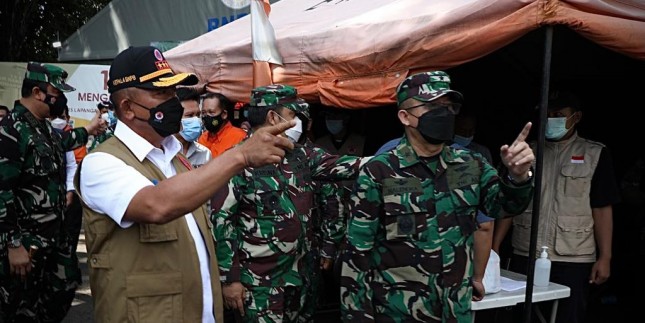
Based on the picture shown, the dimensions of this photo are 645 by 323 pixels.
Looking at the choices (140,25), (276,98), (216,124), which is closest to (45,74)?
(276,98)

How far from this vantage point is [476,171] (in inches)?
111

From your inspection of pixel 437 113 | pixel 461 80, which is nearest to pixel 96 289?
pixel 437 113

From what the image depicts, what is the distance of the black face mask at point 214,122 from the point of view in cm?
570

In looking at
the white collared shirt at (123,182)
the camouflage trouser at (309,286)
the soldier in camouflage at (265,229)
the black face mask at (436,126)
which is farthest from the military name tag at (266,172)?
the white collared shirt at (123,182)

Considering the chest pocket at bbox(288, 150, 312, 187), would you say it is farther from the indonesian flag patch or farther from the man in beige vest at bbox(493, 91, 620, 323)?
the indonesian flag patch

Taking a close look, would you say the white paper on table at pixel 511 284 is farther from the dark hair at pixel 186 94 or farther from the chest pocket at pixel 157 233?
the dark hair at pixel 186 94

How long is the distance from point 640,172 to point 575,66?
116cm

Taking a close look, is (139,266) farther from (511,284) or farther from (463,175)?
(511,284)

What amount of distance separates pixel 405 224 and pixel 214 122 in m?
3.32

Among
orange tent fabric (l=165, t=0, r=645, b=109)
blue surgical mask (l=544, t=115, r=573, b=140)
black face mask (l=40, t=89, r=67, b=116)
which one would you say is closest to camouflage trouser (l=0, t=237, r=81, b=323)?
black face mask (l=40, t=89, r=67, b=116)

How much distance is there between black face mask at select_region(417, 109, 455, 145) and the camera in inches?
110

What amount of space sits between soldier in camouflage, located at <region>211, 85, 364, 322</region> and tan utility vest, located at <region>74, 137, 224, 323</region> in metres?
1.34

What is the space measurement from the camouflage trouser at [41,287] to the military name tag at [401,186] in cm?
262

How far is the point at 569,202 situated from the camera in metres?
3.85
